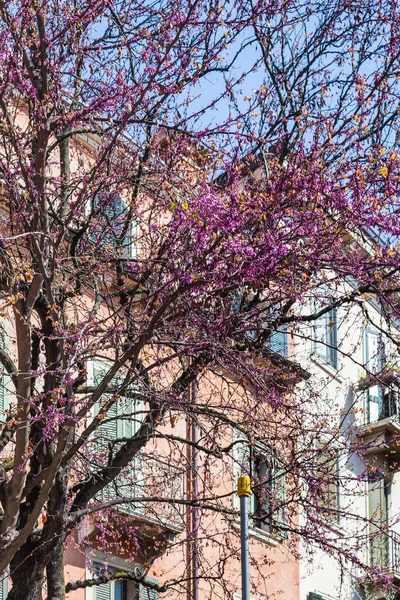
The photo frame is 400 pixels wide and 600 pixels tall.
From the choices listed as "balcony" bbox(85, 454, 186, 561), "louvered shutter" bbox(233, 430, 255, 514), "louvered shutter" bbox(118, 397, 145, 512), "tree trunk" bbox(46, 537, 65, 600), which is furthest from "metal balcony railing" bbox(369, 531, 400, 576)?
"tree trunk" bbox(46, 537, 65, 600)

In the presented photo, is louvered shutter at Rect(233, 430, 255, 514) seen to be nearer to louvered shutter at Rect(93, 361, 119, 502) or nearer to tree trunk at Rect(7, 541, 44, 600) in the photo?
louvered shutter at Rect(93, 361, 119, 502)

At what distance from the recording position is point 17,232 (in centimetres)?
1527

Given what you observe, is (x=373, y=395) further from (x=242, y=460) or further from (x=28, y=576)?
(x=28, y=576)

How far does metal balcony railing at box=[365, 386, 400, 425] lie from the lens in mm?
30938

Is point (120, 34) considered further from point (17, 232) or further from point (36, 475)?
point (36, 475)

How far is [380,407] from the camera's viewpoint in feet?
104

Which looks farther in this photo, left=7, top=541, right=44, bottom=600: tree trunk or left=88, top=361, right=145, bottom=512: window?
left=88, top=361, right=145, bottom=512: window

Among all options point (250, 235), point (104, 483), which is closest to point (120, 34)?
point (250, 235)

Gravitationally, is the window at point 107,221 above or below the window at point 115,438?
above

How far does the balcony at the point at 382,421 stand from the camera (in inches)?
1195

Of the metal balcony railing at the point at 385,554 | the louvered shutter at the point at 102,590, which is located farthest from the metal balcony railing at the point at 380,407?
the louvered shutter at the point at 102,590

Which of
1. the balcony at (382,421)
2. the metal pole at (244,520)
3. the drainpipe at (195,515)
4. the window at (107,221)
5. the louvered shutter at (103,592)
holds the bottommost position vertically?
the metal pole at (244,520)

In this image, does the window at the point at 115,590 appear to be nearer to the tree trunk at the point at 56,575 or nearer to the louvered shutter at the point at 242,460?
the louvered shutter at the point at 242,460

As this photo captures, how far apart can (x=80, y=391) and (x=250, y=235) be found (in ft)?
8.92
